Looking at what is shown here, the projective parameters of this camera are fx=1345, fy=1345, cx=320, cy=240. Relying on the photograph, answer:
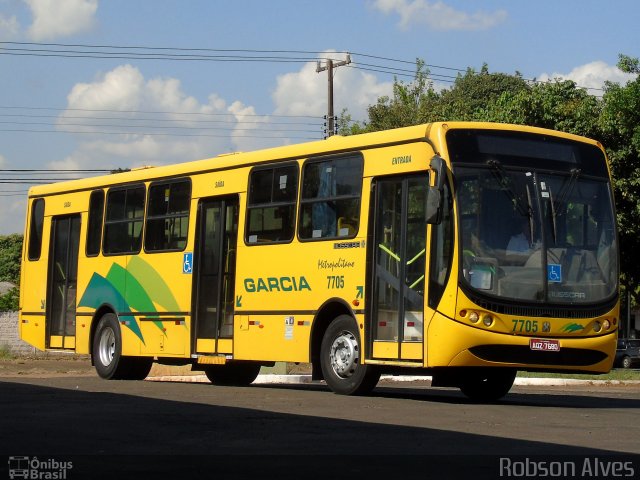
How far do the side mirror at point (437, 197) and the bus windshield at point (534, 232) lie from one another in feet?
1.13

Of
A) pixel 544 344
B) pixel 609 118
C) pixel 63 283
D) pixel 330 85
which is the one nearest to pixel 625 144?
pixel 609 118

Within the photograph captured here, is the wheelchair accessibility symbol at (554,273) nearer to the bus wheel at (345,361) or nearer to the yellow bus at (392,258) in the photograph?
the yellow bus at (392,258)

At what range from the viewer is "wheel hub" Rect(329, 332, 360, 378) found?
17.7 m

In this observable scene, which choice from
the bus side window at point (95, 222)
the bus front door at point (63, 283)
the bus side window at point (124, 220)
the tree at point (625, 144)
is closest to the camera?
the bus side window at point (124, 220)

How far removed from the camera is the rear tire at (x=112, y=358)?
23047 mm

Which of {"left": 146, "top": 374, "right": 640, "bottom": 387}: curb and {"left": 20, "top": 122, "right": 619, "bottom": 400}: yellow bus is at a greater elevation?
{"left": 20, "top": 122, "right": 619, "bottom": 400}: yellow bus

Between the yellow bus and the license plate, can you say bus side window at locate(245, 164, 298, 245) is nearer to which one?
the yellow bus

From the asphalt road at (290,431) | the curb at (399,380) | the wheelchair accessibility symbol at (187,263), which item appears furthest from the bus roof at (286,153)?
the curb at (399,380)

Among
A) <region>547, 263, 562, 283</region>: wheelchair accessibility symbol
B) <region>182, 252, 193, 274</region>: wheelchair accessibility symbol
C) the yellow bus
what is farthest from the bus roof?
<region>547, 263, 562, 283</region>: wheelchair accessibility symbol

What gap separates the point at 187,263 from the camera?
21.2 metres

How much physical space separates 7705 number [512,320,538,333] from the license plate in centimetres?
13

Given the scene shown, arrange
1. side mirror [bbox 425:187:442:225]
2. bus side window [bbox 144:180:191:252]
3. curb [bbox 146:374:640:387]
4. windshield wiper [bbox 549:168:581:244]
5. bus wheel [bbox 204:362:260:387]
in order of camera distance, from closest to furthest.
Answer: side mirror [bbox 425:187:442:225] < windshield wiper [bbox 549:168:581:244] < bus side window [bbox 144:180:191:252] < bus wheel [bbox 204:362:260:387] < curb [bbox 146:374:640:387]

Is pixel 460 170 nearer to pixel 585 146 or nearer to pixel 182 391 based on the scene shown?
pixel 585 146

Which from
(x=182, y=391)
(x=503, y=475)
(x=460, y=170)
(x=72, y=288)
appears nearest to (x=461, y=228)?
(x=460, y=170)
